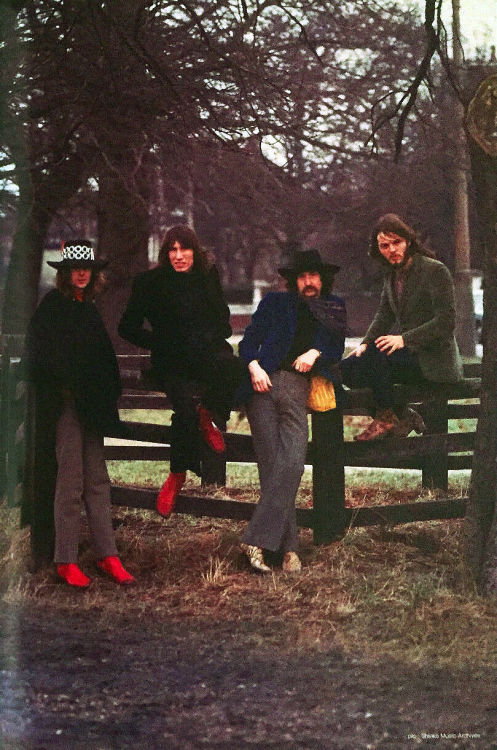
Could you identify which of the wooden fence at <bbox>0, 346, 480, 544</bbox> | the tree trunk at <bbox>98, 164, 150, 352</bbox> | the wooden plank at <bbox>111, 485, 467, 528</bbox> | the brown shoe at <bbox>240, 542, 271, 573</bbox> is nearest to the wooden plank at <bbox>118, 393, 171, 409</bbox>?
the wooden fence at <bbox>0, 346, 480, 544</bbox>

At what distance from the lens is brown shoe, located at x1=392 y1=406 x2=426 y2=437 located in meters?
7.29

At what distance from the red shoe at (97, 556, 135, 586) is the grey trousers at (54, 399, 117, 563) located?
4 centimetres

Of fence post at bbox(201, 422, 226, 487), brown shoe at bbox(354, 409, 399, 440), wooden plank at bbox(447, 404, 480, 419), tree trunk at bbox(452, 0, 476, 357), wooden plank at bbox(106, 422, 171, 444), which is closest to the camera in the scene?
wooden plank at bbox(106, 422, 171, 444)

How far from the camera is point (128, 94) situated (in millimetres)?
7914

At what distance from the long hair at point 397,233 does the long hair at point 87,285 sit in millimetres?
1740

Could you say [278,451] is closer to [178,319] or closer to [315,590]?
[315,590]

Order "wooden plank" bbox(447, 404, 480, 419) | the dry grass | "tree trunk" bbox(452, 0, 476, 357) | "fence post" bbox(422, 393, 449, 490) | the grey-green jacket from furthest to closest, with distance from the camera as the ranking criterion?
"tree trunk" bbox(452, 0, 476, 357) → "wooden plank" bbox(447, 404, 480, 419) → "fence post" bbox(422, 393, 449, 490) → the grey-green jacket → the dry grass

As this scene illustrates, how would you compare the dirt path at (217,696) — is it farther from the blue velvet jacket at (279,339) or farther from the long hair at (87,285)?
the long hair at (87,285)

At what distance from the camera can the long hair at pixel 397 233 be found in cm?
692

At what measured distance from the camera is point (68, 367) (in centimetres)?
635

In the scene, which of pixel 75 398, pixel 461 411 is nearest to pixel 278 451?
pixel 75 398

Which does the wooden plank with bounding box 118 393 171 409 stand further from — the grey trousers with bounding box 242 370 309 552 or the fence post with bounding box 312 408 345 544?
the grey trousers with bounding box 242 370 309 552

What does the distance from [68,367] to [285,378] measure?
4.10 feet

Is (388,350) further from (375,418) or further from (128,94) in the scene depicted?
(128,94)
